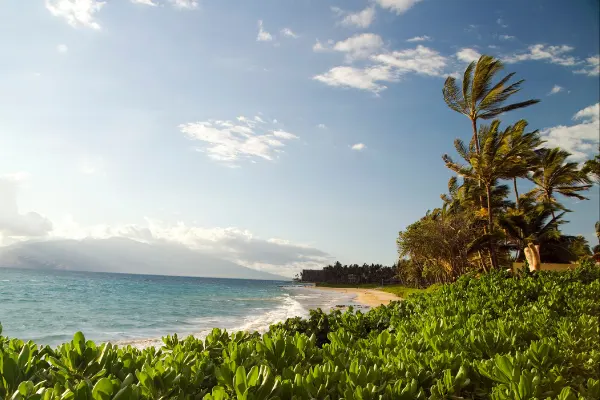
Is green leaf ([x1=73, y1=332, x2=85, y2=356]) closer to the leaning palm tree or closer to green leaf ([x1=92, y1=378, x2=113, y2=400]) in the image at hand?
green leaf ([x1=92, y1=378, x2=113, y2=400])

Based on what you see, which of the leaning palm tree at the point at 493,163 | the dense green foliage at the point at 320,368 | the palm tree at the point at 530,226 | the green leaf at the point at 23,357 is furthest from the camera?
the palm tree at the point at 530,226

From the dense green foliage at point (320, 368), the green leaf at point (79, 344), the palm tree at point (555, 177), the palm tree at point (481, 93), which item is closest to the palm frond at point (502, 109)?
the palm tree at point (481, 93)

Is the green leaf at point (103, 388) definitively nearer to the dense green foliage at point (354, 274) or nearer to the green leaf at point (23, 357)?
the green leaf at point (23, 357)

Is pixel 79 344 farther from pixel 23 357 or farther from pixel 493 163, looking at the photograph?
pixel 493 163

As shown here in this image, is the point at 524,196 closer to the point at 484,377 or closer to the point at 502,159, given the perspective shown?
the point at 502,159

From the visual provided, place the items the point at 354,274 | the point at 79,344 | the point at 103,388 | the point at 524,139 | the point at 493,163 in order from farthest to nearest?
1. the point at 354,274
2. the point at 524,139
3. the point at 493,163
4. the point at 79,344
5. the point at 103,388

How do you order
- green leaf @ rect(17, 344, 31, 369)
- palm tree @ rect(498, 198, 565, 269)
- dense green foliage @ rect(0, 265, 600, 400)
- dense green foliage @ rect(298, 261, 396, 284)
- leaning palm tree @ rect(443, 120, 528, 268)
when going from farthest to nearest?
dense green foliage @ rect(298, 261, 396, 284) < palm tree @ rect(498, 198, 565, 269) < leaning palm tree @ rect(443, 120, 528, 268) < green leaf @ rect(17, 344, 31, 369) < dense green foliage @ rect(0, 265, 600, 400)

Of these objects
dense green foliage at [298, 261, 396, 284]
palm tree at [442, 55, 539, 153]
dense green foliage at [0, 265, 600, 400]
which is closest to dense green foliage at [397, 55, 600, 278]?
palm tree at [442, 55, 539, 153]

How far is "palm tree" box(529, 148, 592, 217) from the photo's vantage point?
28.3 metres

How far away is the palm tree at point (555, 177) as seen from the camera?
92.7 ft

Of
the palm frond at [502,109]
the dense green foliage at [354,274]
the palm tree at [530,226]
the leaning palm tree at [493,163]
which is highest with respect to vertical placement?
the palm frond at [502,109]

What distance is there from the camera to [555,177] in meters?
29.2

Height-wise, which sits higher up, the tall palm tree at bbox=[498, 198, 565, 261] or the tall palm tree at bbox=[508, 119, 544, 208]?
the tall palm tree at bbox=[508, 119, 544, 208]

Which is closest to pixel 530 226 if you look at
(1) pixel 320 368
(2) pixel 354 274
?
(1) pixel 320 368
